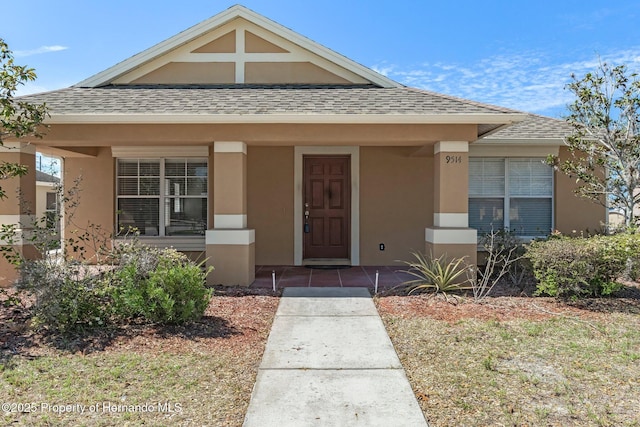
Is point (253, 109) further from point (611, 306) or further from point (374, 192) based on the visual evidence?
point (611, 306)

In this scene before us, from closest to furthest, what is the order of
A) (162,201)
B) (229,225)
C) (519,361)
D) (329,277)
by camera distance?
1. (519,361)
2. (229,225)
3. (329,277)
4. (162,201)

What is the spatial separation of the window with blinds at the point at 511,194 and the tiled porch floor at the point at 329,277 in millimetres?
2398

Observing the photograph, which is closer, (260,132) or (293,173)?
(260,132)

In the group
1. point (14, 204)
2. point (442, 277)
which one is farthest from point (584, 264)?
point (14, 204)

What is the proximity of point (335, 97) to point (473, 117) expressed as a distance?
2781mm

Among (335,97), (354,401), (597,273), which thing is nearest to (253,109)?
(335,97)

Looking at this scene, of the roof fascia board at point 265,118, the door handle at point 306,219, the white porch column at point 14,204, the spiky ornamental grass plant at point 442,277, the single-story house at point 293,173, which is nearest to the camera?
the spiky ornamental grass plant at point 442,277

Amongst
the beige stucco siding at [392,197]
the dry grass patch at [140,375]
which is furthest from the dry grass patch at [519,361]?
the beige stucco siding at [392,197]

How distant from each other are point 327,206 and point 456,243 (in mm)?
3646

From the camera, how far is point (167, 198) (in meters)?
10.4

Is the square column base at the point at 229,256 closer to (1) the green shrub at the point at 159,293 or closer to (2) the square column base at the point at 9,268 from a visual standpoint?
(1) the green shrub at the point at 159,293

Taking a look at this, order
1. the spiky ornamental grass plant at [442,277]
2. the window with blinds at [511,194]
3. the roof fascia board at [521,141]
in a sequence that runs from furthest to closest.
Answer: the window with blinds at [511,194] → the roof fascia board at [521,141] → the spiky ornamental grass plant at [442,277]

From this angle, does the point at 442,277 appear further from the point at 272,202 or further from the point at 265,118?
the point at 272,202

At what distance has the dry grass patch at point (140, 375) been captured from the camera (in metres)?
3.49
